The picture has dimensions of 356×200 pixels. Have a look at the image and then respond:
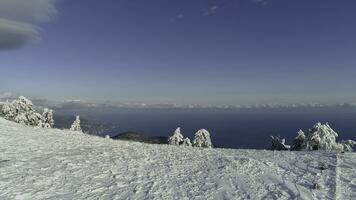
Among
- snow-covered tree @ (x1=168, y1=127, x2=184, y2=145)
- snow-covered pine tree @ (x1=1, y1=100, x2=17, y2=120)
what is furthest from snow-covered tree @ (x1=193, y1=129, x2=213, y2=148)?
snow-covered pine tree @ (x1=1, y1=100, x2=17, y2=120)

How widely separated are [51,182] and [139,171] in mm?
4284

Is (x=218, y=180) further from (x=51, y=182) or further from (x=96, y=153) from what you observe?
(x=96, y=153)

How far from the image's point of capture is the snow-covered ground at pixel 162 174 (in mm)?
14297

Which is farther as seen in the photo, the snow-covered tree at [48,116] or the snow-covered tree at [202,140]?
the snow-covered tree at [48,116]

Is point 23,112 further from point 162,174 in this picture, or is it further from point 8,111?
point 162,174

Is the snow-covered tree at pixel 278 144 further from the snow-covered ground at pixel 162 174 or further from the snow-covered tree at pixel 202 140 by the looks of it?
the snow-covered ground at pixel 162 174

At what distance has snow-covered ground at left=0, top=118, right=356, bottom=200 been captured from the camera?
14297 millimetres

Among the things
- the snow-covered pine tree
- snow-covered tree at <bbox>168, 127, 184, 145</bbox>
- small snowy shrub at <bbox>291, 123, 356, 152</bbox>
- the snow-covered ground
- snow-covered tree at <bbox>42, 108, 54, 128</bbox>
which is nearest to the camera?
the snow-covered ground

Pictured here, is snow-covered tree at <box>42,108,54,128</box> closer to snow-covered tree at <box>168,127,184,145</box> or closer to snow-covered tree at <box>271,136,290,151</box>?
snow-covered tree at <box>168,127,184,145</box>

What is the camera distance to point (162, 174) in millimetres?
17391

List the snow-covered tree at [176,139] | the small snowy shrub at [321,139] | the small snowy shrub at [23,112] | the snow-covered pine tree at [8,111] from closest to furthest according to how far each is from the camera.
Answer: the small snowy shrub at [321,139] → the snow-covered pine tree at [8,111] → the small snowy shrub at [23,112] → the snow-covered tree at [176,139]

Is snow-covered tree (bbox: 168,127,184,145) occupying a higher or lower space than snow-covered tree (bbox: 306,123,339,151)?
lower

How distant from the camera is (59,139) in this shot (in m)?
27.0

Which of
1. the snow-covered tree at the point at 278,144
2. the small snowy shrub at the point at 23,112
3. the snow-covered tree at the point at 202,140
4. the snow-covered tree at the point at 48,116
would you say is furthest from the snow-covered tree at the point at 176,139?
the snow-covered tree at the point at 48,116
